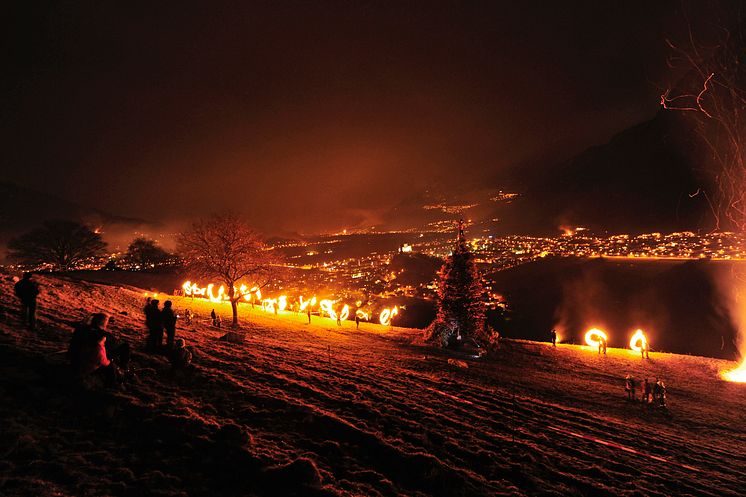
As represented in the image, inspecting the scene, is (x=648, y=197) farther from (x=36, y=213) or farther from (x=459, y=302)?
(x=36, y=213)

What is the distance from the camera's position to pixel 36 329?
37.2ft

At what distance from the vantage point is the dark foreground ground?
5582 millimetres

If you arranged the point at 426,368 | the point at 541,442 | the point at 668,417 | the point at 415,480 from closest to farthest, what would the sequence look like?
the point at 415,480
the point at 541,442
the point at 668,417
the point at 426,368

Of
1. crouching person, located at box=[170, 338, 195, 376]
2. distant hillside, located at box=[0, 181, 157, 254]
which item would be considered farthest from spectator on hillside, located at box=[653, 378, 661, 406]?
distant hillside, located at box=[0, 181, 157, 254]

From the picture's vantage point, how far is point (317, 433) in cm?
775

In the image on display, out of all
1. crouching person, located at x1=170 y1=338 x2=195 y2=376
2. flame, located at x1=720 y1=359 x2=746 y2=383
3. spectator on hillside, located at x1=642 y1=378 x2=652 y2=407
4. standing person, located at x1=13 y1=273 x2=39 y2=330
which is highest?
standing person, located at x1=13 y1=273 x2=39 y2=330

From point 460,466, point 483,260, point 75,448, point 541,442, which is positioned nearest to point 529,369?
point 541,442

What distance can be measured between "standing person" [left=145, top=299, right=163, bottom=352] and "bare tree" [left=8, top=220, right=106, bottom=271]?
62210mm

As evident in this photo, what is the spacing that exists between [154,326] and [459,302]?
2337 cm

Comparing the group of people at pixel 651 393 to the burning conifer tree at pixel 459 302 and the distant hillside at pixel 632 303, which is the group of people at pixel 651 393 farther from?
the distant hillside at pixel 632 303

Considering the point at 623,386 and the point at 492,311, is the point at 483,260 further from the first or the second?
the point at 623,386

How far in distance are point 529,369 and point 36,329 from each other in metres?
24.9

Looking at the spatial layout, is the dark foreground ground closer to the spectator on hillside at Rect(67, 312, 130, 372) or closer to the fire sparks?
the spectator on hillside at Rect(67, 312, 130, 372)

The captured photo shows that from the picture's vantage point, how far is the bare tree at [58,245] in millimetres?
53156
